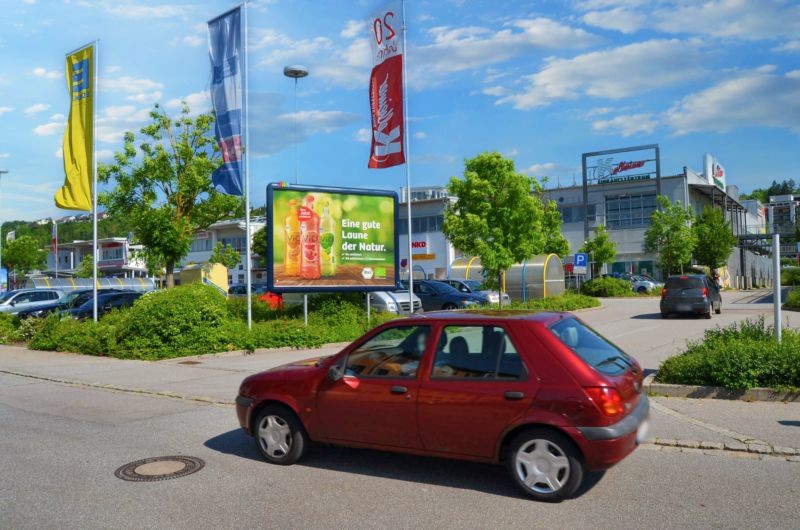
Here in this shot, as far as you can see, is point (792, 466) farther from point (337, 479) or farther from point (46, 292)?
point (46, 292)

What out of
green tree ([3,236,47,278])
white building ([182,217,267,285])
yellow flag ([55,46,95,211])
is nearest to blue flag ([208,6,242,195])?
yellow flag ([55,46,95,211])

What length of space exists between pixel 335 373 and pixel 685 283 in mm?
21185

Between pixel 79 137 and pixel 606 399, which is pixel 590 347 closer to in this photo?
pixel 606 399

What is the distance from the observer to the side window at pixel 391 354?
5.80 metres

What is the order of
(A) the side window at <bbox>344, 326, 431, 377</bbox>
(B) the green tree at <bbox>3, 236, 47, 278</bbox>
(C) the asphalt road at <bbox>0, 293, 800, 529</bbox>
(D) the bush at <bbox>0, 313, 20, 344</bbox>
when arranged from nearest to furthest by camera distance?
1. (C) the asphalt road at <bbox>0, 293, 800, 529</bbox>
2. (A) the side window at <bbox>344, 326, 431, 377</bbox>
3. (D) the bush at <bbox>0, 313, 20, 344</bbox>
4. (B) the green tree at <bbox>3, 236, 47, 278</bbox>

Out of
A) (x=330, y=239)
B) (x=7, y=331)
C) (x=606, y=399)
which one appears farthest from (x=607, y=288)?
(x=606, y=399)

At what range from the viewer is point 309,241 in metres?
18.8

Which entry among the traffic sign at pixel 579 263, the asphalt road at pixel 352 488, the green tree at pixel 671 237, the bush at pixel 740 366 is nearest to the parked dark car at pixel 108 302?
the asphalt road at pixel 352 488

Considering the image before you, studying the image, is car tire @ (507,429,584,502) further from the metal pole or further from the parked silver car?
the parked silver car

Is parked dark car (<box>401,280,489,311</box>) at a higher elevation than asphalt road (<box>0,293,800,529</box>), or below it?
higher

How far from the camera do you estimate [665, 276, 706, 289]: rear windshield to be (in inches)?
945

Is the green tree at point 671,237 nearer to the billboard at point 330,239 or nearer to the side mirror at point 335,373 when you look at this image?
the billboard at point 330,239

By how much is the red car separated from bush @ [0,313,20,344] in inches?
688

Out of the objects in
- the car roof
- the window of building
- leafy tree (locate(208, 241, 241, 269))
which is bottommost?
the car roof
